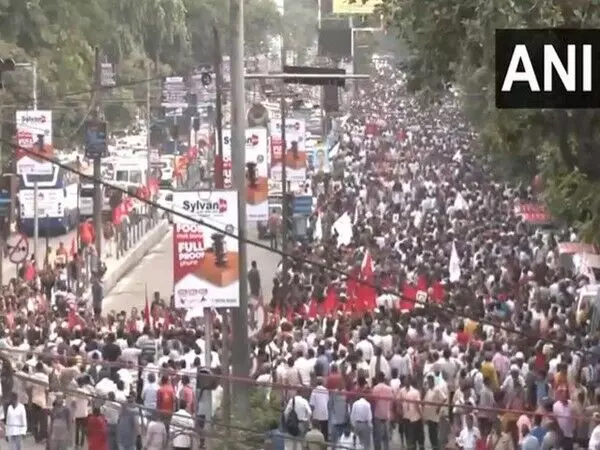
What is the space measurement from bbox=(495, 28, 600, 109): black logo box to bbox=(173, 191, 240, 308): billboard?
1081 centimetres

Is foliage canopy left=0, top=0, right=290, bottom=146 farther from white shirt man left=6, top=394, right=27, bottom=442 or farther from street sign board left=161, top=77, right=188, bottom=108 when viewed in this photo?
white shirt man left=6, top=394, right=27, bottom=442

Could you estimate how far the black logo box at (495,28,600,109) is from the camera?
291 inches

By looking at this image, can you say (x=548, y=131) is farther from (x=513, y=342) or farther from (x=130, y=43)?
(x=130, y=43)

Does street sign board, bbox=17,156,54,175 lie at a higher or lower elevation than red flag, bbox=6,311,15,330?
higher

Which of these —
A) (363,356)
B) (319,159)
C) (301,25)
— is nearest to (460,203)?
(319,159)

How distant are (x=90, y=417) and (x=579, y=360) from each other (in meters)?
5.02

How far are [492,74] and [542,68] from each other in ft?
23.6

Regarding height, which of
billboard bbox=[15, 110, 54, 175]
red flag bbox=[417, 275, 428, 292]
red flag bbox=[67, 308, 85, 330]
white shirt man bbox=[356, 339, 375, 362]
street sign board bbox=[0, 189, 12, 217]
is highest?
billboard bbox=[15, 110, 54, 175]

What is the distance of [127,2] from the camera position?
171 feet

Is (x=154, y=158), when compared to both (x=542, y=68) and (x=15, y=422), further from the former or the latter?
(x=542, y=68)

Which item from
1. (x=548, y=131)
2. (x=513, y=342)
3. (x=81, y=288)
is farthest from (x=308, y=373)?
(x=81, y=288)

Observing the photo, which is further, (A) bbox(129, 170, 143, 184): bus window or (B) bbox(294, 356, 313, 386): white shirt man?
(A) bbox(129, 170, 143, 184): bus window

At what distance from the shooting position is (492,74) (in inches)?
571

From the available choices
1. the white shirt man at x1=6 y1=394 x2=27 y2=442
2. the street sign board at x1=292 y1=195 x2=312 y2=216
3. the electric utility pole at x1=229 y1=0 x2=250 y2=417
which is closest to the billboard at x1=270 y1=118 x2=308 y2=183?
the street sign board at x1=292 y1=195 x2=312 y2=216
